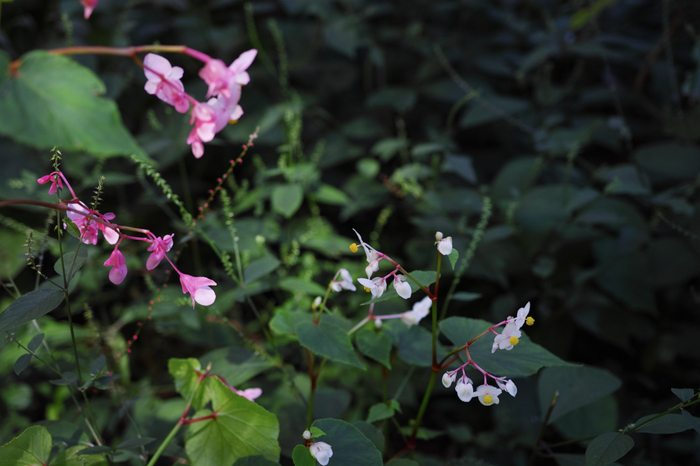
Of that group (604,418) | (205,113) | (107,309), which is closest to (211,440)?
(205,113)

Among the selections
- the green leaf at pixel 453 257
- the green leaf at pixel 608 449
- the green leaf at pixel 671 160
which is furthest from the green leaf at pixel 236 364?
the green leaf at pixel 671 160

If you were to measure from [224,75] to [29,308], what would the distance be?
367mm

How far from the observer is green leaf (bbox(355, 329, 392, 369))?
0.67 metres

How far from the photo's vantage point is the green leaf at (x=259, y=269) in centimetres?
74

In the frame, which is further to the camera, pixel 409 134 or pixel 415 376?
pixel 409 134

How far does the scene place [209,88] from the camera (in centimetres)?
48

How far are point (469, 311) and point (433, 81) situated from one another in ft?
3.28

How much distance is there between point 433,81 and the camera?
5.86 feet

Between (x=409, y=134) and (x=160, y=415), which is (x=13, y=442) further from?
(x=409, y=134)

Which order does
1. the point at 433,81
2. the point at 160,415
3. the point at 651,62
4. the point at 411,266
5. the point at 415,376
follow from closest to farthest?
the point at 160,415 < the point at 415,376 < the point at 411,266 < the point at 651,62 < the point at 433,81

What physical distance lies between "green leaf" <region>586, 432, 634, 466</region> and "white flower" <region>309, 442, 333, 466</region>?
0.32 metres

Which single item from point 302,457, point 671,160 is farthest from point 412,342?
point 671,160

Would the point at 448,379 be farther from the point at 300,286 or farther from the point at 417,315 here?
the point at 300,286

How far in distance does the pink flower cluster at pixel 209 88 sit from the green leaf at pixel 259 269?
28 cm
